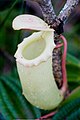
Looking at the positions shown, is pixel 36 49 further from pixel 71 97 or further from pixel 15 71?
pixel 15 71

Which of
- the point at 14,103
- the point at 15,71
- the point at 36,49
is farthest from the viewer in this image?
the point at 15,71

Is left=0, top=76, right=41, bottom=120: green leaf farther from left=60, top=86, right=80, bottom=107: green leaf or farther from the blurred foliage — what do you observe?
left=60, top=86, right=80, bottom=107: green leaf

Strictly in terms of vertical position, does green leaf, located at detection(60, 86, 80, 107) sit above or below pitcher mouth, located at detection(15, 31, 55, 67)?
below

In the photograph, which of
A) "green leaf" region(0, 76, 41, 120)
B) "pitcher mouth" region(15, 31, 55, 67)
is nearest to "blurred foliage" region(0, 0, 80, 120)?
"green leaf" region(0, 76, 41, 120)

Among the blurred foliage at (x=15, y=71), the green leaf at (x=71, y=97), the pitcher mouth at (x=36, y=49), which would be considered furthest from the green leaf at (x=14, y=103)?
the pitcher mouth at (x=36, y=49)

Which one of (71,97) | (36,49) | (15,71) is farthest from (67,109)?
(15,71)

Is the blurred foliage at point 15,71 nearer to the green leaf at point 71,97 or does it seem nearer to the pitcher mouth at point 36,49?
the green leaf at point 71,97
